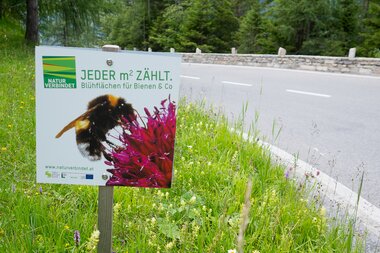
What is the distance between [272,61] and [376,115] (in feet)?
34.1

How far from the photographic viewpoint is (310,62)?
1448 cm

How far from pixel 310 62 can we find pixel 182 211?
13458 millimetres

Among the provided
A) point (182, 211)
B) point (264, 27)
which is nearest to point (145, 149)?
point (182, 211)

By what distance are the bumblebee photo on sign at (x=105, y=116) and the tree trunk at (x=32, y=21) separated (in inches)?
508

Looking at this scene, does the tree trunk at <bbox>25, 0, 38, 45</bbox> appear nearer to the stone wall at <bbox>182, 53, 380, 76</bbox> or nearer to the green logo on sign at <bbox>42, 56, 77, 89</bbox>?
the stone wall at <bbox>182, 53, 380, 76</bbox>

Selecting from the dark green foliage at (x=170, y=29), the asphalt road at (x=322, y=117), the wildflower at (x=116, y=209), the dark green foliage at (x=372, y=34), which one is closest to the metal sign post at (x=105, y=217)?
the wildflower at (x=116, y=209)

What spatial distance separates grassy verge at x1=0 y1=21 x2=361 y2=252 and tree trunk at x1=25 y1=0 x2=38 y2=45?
10933mm

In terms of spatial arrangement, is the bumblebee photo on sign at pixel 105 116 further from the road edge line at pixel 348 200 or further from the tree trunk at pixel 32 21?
the tree trunk at pixel 32 21

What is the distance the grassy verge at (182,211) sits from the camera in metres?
1.96

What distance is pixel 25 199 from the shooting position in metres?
2.17

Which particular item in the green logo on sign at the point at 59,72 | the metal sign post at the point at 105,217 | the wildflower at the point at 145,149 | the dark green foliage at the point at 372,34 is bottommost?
the metal sign post at the point at 105,217

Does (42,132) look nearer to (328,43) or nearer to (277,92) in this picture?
(277,92)

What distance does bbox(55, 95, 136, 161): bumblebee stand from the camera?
158 cm

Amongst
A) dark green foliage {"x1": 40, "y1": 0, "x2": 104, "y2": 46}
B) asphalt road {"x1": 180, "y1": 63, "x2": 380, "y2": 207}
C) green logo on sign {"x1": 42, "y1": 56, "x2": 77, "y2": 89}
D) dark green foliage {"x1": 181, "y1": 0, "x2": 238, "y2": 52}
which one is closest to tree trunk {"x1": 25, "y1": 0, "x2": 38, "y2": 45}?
dark green foliage {"x1": 40, "y1": 0, "x2": 104, "y2": 46}
